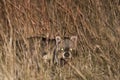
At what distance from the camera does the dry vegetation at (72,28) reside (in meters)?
4.43

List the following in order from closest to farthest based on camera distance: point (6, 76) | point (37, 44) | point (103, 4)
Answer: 1. point (6, 76)
2. point (37, 44)
3. point (103, 4)

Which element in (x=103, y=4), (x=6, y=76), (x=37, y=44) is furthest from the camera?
(x=103, y=4)

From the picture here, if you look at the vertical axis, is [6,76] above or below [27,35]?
below

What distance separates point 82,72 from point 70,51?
1.76 ft

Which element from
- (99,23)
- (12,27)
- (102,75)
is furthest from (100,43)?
(12,27)

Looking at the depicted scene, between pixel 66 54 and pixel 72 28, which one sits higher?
pixel 72 28

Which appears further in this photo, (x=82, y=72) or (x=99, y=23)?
(x=99, y=23)

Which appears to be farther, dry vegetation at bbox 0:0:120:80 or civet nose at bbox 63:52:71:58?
civet nose at bbox 63:52:71:58

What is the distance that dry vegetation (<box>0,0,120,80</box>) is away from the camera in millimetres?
4430

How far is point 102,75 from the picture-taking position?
170 inches

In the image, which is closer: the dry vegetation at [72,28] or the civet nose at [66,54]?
the dry vegetation at [72,28]

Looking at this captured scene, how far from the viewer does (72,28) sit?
489 centimetres

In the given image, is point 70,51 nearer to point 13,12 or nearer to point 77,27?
point 77,27

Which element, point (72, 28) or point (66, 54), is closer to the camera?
point (66, 54)
